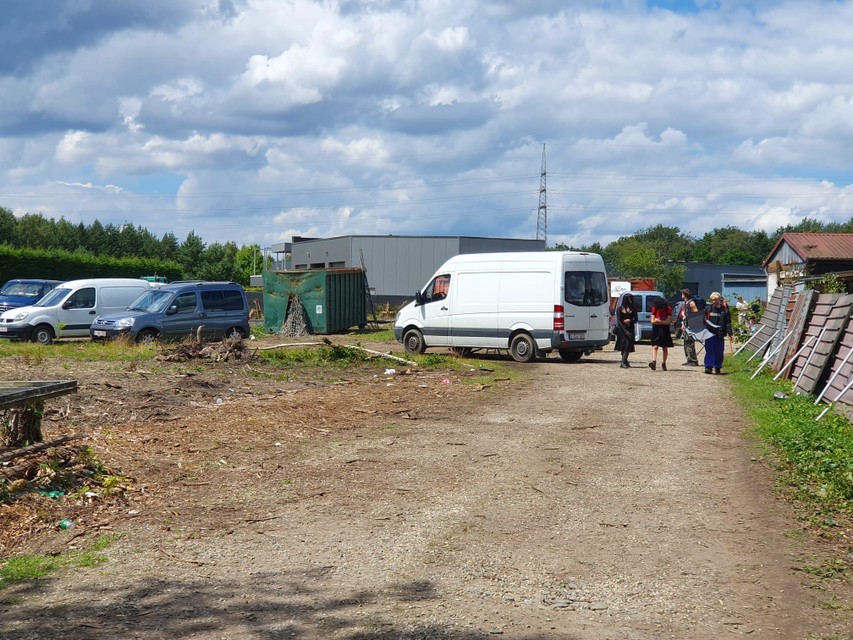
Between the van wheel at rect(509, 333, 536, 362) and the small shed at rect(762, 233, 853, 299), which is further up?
the small shed at rect(762, 233, 853, 299)

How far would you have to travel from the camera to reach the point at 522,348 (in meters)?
20.7

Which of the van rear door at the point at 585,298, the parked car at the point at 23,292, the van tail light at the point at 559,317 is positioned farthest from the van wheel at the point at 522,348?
the parked car at the point at 23,292

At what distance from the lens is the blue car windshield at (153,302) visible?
2258 centimetres

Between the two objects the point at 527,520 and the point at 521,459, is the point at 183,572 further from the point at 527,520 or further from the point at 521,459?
the point at 521,459

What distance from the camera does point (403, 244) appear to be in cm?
5797

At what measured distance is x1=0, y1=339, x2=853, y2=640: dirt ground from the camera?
15.0ft

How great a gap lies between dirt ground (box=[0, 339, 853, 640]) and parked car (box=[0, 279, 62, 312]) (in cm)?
2028

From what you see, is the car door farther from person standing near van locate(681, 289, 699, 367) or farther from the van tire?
person standing near van locate(681, 289, 699, 367)

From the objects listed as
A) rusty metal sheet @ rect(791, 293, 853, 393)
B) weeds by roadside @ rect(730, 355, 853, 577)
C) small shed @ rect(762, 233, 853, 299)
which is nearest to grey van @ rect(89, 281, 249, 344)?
rusty metal sheet @ rect(791, 293, 853, 393)

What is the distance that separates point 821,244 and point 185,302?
34.5 m

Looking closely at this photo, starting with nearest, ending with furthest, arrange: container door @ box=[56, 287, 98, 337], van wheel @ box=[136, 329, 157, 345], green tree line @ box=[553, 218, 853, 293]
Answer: van wheel @ box=[136, 329, 157, 345] < container door @ box=[56, 287, 98, 337] < green tree line @ box=[553, 218, 853, 293]

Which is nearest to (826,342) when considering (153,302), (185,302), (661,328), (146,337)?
(661,328)

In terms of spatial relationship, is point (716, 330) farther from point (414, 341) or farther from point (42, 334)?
point (42, 334)

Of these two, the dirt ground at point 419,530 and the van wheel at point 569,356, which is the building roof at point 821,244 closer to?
the van wheel at point 569,356
